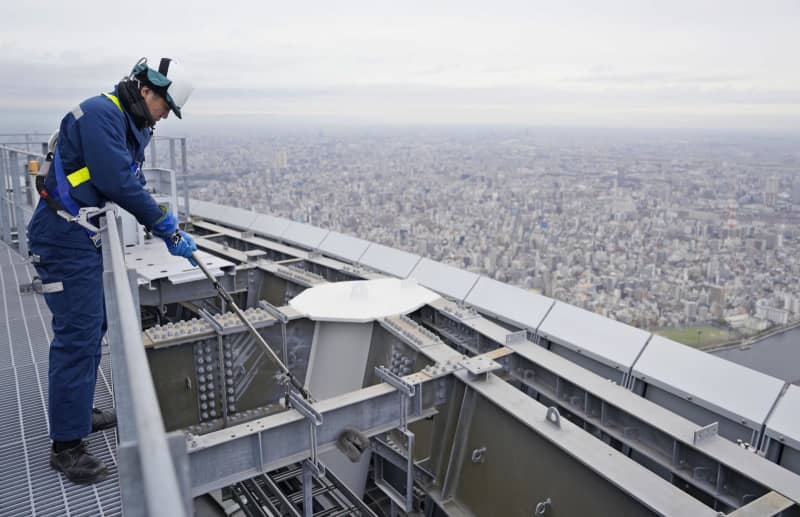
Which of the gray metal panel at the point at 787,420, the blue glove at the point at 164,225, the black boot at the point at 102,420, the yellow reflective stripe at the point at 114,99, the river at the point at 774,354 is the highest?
the yellow reflective stripe at the point at 114,99

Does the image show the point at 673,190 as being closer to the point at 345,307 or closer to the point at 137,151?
the point at 345,307

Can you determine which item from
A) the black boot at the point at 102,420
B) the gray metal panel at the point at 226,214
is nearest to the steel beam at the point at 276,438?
the black boot at the point at 102,420

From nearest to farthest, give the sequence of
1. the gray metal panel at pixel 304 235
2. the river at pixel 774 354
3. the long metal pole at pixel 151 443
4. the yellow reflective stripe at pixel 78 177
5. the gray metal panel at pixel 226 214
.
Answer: the long metal pole at pixel 151 443
the yellow reflective stripe at pixel 78 177
the river at pixel 774 354
the gray metal panel at pixel 304 235
the gray metal panel at pixel 226 214

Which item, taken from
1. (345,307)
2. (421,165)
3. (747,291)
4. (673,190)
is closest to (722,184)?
(673,190)

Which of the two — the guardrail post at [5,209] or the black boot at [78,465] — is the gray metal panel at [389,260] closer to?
the guardrail post at [5,209]

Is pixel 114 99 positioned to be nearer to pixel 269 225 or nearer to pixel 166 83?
pixel 166 83

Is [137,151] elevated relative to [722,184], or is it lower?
elevated
